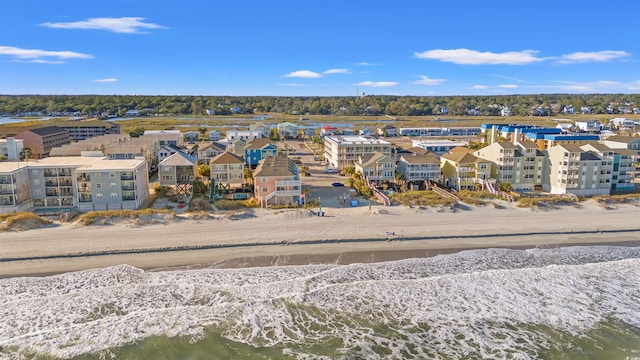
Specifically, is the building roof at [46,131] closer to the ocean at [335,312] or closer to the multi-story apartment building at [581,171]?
the ocean at [335,312]

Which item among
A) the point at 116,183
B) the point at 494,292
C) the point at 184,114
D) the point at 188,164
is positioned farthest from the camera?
the point at 184,114

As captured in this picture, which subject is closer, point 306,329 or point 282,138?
point 306,329

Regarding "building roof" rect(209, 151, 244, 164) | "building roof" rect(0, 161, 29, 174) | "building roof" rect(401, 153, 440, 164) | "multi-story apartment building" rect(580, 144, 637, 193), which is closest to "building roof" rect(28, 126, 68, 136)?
"building roof" rect(0, 161, 29, 174)

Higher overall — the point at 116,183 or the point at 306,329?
the point at 116,183

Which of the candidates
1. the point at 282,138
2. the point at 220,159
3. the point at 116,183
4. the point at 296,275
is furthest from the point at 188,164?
the point at 282,138

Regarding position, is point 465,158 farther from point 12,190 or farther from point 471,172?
point 12,190

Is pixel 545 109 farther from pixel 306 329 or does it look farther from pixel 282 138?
pixel 306 329

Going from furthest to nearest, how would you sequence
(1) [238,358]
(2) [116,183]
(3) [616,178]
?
(3) [616,178]
(2) [116,183]
(1) [238,358]
